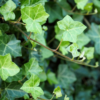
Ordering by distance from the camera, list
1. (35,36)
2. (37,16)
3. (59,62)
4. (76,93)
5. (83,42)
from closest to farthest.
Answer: (37,16) < (35,36) < (83,42) < (59,62) < (76,93)

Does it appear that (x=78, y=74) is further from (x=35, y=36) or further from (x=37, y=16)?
(x=37, y=16)

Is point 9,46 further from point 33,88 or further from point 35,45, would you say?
point 33,88

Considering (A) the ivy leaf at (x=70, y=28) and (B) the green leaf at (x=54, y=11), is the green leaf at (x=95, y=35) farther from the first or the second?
(A) the ivy leaf at (x=70, y=28)

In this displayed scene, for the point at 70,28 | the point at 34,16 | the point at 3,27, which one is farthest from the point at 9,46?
the point at 70,28

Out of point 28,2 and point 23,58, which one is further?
point 23,58

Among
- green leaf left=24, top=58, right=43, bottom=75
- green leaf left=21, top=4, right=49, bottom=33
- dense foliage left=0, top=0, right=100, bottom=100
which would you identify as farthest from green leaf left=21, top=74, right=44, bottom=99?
green leaf left=21, top=4, right=49, bottom=33

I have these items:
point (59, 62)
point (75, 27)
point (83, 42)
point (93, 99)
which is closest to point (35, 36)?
point (75, 27)
